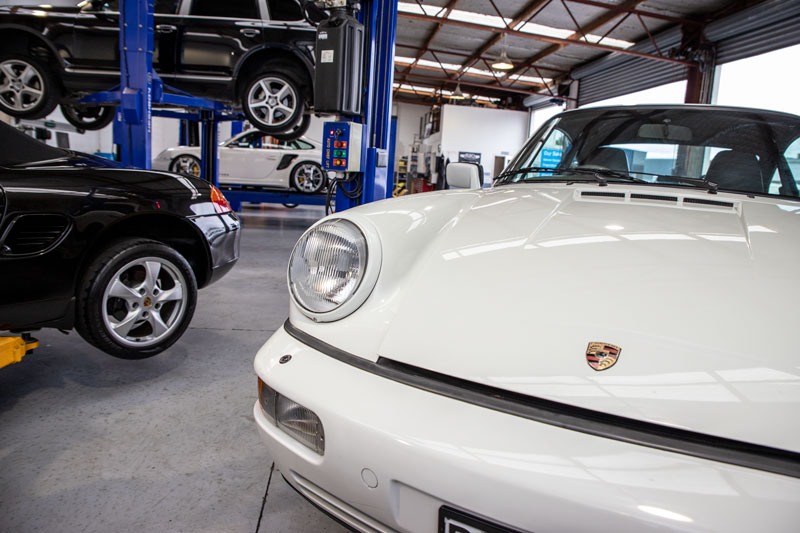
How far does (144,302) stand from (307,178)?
6.55 metres

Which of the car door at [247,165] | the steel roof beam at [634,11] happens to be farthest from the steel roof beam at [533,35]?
the car door at [247,165]

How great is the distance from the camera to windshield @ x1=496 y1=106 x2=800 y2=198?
1.67 meters

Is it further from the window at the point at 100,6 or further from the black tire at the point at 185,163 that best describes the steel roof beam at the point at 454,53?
the window at the point at 100,6

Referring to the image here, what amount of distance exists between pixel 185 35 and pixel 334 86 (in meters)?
2.52

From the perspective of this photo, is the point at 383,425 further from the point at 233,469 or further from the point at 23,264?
the point at 23,264

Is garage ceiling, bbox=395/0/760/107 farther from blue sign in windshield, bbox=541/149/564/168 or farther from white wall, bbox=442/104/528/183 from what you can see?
blue sign in windshield, bbox=541/149/564/168

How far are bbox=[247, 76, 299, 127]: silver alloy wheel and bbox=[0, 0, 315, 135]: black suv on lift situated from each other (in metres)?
0.01

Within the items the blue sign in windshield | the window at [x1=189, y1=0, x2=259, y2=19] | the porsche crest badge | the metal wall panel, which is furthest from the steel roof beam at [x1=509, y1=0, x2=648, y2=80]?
the porsche crest badge

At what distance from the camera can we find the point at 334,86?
3.58 m

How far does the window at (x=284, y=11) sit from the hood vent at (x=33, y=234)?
3.86 meters

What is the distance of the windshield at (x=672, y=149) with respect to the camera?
5.49ft

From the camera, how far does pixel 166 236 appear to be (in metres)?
2.59

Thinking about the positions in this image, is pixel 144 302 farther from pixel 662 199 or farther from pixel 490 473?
pixel 662 199

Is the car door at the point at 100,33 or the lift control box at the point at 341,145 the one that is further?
the car door at the point at 100,33
